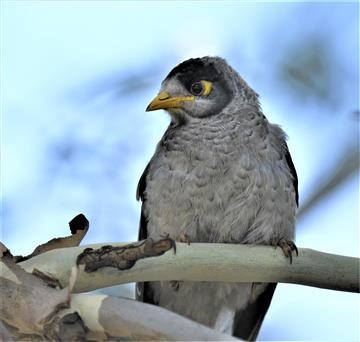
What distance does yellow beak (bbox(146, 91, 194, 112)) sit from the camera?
4.42m

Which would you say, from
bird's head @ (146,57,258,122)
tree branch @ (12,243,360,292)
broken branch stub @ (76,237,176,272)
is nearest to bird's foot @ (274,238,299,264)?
tree branch @ (12,243,360,292)

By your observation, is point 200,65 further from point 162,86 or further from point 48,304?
point 48,304

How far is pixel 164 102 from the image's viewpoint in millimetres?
4418

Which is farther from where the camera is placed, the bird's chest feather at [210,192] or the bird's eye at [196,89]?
the bird's eye at [196,89]

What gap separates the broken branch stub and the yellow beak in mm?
1906

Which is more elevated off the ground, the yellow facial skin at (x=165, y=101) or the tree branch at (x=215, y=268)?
the yellow facial skin at (x=165, y=101)

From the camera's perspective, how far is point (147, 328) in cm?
225

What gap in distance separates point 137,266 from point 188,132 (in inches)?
72.7

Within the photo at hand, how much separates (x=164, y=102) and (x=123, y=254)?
195 centimetres

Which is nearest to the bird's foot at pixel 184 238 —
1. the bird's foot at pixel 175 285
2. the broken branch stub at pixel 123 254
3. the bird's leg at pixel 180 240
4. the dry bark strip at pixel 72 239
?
the bird's leg at pixel 180 240

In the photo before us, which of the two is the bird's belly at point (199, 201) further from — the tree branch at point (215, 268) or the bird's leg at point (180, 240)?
the tree branch at point (215, 268)

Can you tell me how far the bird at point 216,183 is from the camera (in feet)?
13.3

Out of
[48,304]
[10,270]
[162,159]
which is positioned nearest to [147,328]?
[48,304]

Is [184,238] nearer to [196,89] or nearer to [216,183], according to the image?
[216,183]
